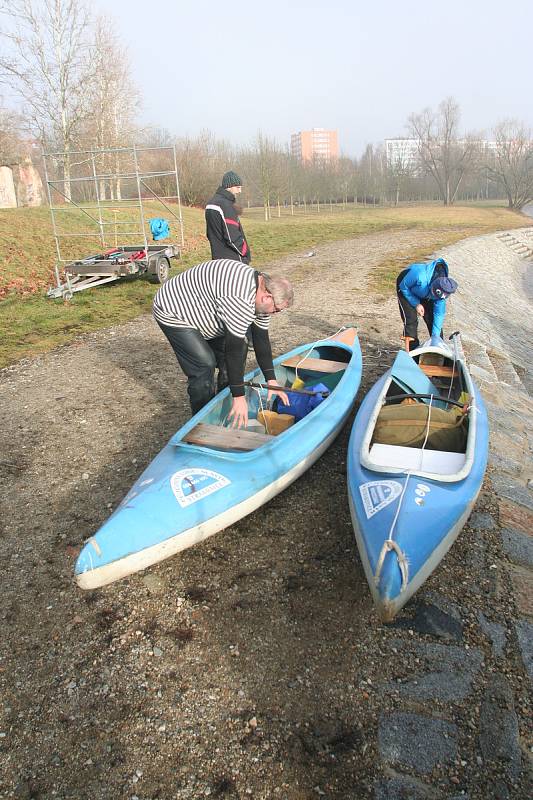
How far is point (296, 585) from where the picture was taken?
3.46 meters

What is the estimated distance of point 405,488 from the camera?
11.2 feet

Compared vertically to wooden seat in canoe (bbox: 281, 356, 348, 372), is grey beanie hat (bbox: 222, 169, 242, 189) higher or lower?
higher

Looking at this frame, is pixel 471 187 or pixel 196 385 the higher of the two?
pixel 471 187

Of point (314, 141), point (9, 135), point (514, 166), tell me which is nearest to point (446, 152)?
point (514, 166)

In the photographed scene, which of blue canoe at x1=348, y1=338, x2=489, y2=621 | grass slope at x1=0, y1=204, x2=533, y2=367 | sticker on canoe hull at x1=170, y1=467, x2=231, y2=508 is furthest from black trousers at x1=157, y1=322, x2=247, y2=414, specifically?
grass slope at x1=0, y1=204, x2=533, y2=367

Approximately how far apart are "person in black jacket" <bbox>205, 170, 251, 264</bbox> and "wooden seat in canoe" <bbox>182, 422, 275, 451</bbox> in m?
3.13

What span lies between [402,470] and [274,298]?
5.06 feet

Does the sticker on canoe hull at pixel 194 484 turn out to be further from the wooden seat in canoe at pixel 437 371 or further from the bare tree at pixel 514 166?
the bare tree at pixel 514 166

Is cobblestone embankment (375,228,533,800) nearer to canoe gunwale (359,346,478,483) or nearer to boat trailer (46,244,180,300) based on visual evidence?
canoe gunwale (359,346,478,483)

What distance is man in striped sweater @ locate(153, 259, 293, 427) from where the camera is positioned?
388cm

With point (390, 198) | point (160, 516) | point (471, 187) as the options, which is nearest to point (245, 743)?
point (160, 516)

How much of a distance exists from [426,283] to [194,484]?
14.2ft

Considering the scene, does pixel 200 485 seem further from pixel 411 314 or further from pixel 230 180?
pixel 230 180

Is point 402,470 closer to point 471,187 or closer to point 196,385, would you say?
point 196,385
